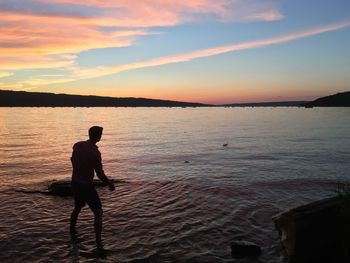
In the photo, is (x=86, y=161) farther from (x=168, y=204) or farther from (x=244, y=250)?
(x=168, y=204)

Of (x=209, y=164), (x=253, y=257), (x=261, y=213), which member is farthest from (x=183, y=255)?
(x=209, y=164)

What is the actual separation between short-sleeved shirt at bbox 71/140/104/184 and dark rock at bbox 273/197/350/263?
16.1 ft

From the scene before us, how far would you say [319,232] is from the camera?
29.3 ft

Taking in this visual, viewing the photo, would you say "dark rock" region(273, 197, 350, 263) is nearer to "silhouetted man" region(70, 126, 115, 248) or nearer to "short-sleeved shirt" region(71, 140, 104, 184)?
"silhouetted man" region(70, 126, 115, 248)

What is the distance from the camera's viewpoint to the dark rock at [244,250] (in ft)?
33.7

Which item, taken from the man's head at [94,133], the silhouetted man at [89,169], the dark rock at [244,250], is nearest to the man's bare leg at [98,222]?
the silhouetted man at [89,169]

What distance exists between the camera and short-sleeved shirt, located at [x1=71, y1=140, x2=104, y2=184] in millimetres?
9975

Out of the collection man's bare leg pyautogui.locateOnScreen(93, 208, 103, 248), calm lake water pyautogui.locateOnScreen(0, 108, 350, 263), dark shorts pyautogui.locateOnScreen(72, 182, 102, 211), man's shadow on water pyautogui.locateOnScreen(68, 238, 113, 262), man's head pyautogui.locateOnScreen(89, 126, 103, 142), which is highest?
man's head pyautogui.locateOnScreen(89, 126, 103, 142)

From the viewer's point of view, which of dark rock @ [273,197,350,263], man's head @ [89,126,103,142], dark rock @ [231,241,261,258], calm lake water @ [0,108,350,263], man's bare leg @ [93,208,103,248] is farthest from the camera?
calm lake water @ [0,108,350,263]

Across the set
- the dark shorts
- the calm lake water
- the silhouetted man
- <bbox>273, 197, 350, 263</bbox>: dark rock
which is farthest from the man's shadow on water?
<bbox>273, 197, 350, 263</bbox>: dark rock

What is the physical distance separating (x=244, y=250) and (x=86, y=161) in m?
4.84

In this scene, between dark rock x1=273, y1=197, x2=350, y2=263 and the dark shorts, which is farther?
the dark shorts

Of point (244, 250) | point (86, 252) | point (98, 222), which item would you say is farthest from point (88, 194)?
point (244, 250)

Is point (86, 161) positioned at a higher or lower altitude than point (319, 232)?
higher
